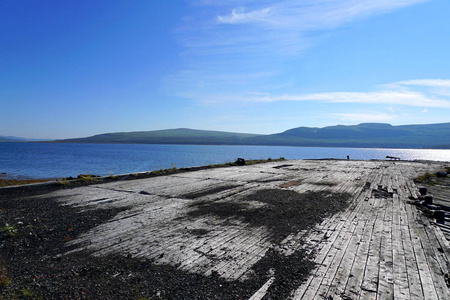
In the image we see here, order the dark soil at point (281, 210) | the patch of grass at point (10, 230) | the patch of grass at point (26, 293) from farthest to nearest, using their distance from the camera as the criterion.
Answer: the dark soil at point (281, 210), the patch of grass at point (10, 230), the patch of grass at point (26, 293)

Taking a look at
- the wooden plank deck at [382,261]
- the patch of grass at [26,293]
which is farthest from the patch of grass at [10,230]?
the wooden plank deck at [382,261]

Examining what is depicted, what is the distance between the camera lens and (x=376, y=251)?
16.7ft

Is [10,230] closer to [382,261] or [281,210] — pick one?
[281,210]

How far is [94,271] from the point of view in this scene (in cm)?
422

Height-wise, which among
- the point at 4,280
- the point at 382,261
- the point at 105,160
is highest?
the point at 4,280

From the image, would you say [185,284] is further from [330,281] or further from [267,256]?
[330,281]

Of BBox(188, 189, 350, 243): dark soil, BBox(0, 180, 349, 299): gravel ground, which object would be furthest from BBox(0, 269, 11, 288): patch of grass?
BBox(188, 189, 350, 243): dark soil

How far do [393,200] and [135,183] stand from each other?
1072 cm

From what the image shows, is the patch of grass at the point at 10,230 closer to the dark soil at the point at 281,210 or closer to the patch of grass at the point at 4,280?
the patch of grass at the point at 4,280

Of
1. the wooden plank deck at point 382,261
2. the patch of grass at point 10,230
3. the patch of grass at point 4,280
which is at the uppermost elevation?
the patch of grass at point 10,230

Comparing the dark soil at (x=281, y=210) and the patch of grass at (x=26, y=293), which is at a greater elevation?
the patch of grass at (x=26, y=293)

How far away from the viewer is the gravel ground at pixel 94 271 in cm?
366

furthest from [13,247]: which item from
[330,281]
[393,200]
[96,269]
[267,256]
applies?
[393,200]

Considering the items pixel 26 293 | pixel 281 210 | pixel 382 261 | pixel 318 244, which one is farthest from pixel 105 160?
pixel 382 261
